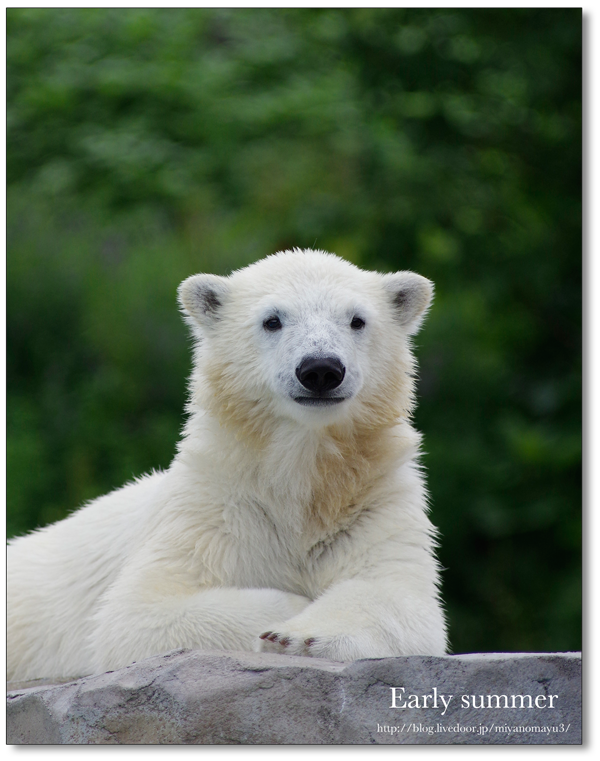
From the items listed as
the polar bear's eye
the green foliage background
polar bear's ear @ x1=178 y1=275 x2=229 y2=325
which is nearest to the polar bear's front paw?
the polar bear's eye

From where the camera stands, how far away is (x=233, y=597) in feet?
10.6

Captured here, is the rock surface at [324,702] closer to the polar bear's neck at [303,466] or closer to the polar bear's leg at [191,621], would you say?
the polar bear's leg at [191,621]

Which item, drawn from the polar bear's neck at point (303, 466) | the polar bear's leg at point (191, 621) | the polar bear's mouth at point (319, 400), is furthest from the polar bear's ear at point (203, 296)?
the polar bear's leg at point (191, 621)

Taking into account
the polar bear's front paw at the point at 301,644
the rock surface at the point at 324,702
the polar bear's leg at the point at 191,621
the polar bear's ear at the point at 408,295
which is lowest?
the rock surface at the point at 324,702

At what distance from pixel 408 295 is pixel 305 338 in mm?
648

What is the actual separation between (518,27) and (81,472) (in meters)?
5.66

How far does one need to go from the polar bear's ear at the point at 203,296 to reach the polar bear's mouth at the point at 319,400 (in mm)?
629

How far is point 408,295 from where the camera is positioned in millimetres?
3814

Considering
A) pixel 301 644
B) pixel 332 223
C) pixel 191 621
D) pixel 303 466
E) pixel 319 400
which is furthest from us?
pixel 332 223

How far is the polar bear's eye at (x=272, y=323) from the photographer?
3.54 m

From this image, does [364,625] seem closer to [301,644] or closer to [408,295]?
[301,644]

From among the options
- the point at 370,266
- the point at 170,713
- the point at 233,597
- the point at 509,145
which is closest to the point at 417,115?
the point at 509,145

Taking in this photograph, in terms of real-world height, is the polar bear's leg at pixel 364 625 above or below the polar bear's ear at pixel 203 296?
below

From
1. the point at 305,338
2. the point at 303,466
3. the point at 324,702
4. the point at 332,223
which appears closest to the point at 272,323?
the point at 305,338
